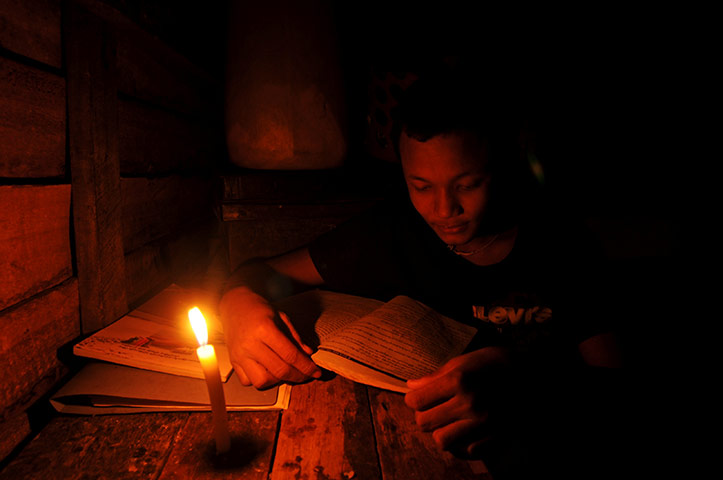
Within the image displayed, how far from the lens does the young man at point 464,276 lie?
0.72 metres

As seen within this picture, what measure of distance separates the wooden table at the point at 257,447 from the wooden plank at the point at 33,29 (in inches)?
28.2

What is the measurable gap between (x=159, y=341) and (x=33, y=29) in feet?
2.29

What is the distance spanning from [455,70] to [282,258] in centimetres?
76

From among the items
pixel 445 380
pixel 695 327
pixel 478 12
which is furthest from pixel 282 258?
pixel 695 327

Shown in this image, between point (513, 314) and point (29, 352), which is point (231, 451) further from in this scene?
point (513, 314)

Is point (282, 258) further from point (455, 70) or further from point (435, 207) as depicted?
point (455, 70)

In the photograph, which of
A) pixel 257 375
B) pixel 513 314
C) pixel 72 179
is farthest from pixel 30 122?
pixel 513 314

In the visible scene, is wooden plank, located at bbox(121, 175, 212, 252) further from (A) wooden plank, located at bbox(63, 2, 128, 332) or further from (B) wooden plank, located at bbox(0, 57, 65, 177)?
(B) wooden plank, located at bbox(0, 57, 65, 177)

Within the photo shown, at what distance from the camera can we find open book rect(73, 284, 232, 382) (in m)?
0.88

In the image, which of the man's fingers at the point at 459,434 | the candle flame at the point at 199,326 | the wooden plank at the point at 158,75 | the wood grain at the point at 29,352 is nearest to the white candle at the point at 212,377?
the candle flame at the point at 199,326

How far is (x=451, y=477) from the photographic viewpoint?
646mm

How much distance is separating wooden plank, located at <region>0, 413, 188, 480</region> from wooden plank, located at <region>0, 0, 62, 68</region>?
0.71 meters

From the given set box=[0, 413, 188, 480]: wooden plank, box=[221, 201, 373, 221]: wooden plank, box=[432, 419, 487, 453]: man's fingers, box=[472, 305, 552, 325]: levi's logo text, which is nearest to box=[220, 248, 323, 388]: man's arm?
box=[0, 413, 188, 480]: wooden plank

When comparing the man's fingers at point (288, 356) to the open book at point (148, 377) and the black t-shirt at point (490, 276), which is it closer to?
the open book at point (148, 377)
